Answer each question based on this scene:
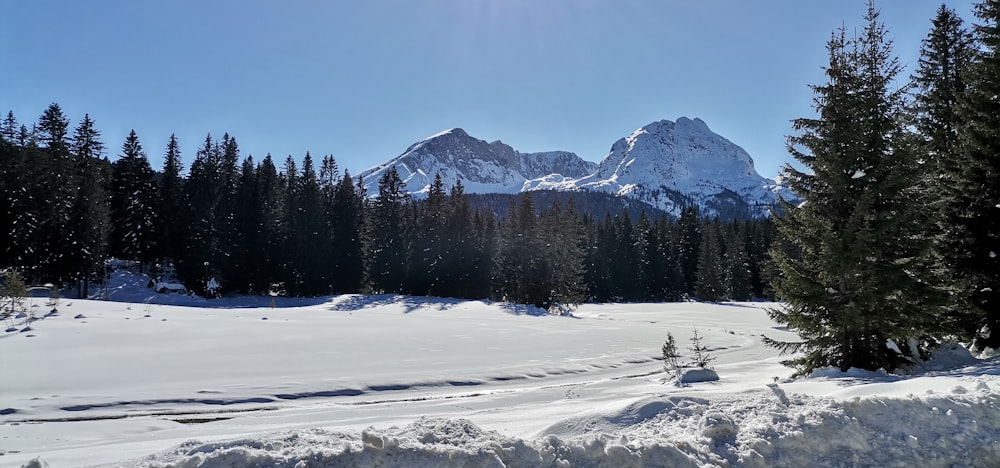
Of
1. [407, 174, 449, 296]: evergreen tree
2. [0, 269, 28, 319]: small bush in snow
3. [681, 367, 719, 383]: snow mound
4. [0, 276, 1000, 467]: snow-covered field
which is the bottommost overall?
[681, 367, 719, 383]: snow mound

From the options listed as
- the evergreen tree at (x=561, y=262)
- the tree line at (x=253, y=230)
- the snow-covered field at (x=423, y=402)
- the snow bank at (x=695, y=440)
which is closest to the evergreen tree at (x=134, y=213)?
the tree line at (x=253, y=230)

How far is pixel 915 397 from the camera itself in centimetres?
609

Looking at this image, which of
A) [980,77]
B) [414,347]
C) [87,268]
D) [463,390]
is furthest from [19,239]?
[980,77]

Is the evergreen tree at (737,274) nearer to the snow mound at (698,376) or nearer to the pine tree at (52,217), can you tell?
the snow mound at (698,376)

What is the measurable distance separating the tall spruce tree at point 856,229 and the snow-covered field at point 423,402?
107cm

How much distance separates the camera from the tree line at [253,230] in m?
39.2

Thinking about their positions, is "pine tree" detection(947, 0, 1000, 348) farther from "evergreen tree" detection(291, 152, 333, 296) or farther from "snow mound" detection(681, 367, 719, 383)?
"evergreen tree" detection(291, 152, 333, 296)

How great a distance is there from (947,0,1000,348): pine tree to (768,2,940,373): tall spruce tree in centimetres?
142

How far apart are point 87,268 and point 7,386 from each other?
125 ft

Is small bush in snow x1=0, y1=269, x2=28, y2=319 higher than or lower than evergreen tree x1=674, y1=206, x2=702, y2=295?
lower

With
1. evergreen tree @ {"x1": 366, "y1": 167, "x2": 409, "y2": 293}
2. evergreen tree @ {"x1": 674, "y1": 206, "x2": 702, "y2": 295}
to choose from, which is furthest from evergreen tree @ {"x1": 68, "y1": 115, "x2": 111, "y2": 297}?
evergreen tree @ {"x1": 674, "y1": 206, "x2": 702, "y2": 295}

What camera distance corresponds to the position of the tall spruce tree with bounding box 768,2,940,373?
10.5m

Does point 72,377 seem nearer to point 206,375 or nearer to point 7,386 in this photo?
point 7,386

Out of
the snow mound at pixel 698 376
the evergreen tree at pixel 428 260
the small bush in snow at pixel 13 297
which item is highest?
the evergreen tree at pixel 428 260
